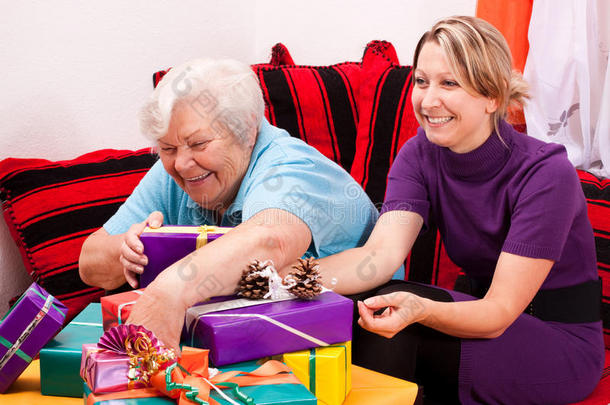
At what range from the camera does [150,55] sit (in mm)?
2146

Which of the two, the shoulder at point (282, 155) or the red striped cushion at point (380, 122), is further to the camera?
the red striped cushion at point (380, 122)

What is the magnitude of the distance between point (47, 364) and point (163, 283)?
0.23 metres

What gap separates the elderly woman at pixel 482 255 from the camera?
3.73ft

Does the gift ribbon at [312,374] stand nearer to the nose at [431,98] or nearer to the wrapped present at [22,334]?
the wrapped present at [22,334]

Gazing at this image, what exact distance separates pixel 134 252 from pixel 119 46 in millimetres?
1090

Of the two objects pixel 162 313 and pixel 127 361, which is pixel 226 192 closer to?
pixel 162 313

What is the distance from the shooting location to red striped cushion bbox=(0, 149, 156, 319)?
64.4 inches

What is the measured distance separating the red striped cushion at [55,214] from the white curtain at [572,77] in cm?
128

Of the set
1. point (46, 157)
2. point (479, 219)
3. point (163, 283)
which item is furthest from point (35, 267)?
point (479, 219)

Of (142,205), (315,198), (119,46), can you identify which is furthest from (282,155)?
(119,46)

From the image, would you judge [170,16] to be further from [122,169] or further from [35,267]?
[35,267]

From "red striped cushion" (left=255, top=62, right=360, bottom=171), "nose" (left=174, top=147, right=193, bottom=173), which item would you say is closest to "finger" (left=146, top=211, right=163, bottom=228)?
"nose" (left=174, top=147, right=193, bottom=173)

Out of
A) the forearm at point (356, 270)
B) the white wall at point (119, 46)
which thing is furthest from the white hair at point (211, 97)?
the white wall at point (119, 46)

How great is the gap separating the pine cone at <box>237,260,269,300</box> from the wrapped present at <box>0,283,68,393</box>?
12.8 inches
